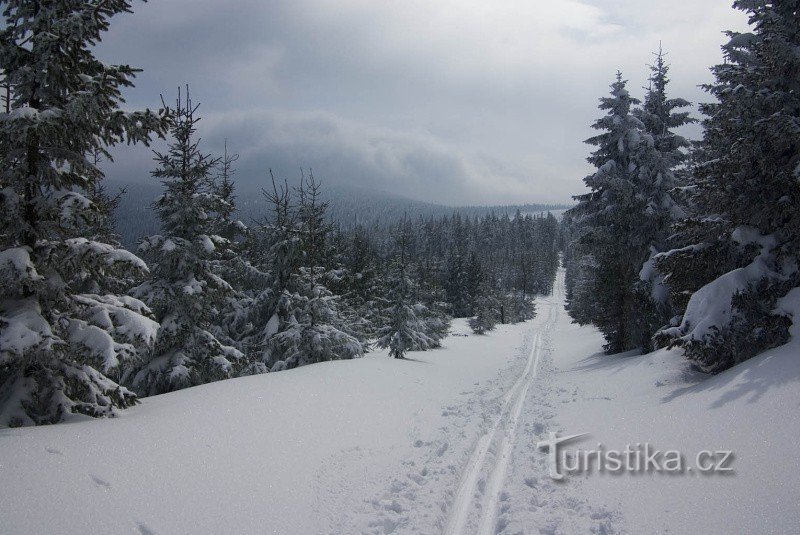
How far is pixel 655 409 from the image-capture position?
380 inches

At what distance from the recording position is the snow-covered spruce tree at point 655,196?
18561 mm

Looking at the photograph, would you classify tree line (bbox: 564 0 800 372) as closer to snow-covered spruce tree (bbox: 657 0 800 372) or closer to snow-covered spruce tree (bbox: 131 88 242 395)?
snow-covered spruce tree (bbox: 657 0 800 372)

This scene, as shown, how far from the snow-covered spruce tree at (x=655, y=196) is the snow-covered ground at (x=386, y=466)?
308 inches

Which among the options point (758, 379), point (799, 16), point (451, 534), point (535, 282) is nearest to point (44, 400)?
point (451, 534)

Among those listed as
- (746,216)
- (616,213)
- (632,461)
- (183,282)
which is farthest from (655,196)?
(183,282)

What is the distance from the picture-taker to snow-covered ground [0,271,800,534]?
5.08m

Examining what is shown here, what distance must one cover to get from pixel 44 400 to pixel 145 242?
7250 mm

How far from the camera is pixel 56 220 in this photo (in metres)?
7.46

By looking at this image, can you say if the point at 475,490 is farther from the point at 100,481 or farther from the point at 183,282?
the point at 183,282

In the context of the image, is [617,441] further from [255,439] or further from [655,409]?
[255,439]

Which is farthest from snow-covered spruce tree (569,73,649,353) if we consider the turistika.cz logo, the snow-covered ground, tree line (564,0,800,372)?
the turistika.cz logo

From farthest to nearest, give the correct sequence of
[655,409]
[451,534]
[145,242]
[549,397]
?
[549,397]
[145,242]
[655,409]
[451,534]

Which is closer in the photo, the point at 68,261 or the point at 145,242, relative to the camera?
the point at 68,261

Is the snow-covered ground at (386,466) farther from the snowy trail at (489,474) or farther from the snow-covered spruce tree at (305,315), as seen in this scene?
the snow-covered spruce tree at (305,315)
